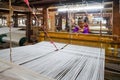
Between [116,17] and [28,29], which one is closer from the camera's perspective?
[116,17]

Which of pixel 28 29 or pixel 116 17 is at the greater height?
pixel 116 17

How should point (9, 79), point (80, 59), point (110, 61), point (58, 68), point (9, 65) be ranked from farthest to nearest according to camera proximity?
1. point (110, 61)
2. point (80, 59)
3. point (58, 68)
4. point (9, 65)
5. point (9, 79)

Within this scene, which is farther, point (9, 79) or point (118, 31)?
point (118, 31)

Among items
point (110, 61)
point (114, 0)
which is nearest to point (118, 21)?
point (114, 0)

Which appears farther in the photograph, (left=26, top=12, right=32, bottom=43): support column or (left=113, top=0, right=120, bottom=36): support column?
(left=26, top=12, right=32, bottom=43): support column

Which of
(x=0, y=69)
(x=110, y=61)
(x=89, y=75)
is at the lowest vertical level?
(x=110, y=61)

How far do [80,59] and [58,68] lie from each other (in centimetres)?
46

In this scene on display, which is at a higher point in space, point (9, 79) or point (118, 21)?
point (118, 21)

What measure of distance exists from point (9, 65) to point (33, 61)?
43 centimetres

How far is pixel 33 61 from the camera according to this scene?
1.52 m

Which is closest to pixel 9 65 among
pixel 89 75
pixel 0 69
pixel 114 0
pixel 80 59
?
pixel 0 69

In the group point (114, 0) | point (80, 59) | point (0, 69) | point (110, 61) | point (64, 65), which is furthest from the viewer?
point (114, 0)

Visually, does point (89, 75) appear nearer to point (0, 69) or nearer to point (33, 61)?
point (33, 61)

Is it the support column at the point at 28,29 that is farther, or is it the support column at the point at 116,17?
the support column at the point at 28,29
